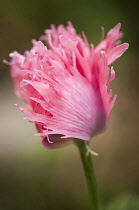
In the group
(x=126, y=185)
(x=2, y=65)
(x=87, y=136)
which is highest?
(x=2, y=65)

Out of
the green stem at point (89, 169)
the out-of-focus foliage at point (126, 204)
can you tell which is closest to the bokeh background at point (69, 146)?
the out-of-focus foliage at point (126, 204)

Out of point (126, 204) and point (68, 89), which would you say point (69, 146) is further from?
point (68, 89)

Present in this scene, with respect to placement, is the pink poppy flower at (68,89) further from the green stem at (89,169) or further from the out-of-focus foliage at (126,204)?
the out-of-focus foliage at (126,204)

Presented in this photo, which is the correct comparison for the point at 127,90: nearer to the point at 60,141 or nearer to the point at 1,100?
the point at 1,100

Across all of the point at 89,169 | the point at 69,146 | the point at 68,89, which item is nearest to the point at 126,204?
the point at 89,169

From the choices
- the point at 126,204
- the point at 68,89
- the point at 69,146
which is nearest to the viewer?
the point at 68,89

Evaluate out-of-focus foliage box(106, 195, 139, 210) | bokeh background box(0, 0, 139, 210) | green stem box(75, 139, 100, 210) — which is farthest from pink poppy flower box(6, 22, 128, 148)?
bokeh background box(0, 0, 139, 210)

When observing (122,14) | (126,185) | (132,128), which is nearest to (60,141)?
(126,185)
